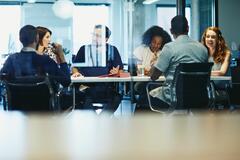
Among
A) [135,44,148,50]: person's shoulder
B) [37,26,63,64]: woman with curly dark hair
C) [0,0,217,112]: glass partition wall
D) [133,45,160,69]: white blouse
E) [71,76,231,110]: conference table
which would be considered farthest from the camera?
[0,0,217,112]: glass partition wall

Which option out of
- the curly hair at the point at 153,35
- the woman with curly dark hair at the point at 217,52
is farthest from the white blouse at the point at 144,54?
the woman with curly dark hair at the point at 217,52

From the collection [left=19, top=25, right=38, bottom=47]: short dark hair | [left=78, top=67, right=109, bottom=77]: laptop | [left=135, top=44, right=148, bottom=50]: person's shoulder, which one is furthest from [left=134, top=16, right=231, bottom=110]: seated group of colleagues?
[left=19, top=25, right=38, bottom=47]: short dark hair

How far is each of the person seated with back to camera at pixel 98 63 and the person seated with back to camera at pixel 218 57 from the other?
724 mm

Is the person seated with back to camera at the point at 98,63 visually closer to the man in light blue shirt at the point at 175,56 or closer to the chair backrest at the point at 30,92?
the chair backrest at the point at 30,92

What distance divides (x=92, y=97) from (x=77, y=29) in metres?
2.85

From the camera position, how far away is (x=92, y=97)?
13.8ft

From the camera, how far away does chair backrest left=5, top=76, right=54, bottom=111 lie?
3.25 m

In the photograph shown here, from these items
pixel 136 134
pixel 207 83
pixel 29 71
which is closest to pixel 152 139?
pixel 136 134

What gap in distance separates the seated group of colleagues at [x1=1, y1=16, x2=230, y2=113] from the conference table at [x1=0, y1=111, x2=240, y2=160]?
2794 mm

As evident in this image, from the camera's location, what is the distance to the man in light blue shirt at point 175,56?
3174mm

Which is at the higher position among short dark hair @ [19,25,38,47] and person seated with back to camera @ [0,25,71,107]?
short dark hair @ [19,25,38,47]

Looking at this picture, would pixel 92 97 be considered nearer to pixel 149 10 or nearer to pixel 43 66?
pixel 43 66

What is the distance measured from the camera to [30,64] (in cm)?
334

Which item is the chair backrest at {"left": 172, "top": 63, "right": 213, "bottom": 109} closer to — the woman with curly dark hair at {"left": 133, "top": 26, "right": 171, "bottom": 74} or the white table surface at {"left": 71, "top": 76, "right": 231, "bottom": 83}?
the white table surface at {"left": 71, "top": 76, "right": 231, "bottom": 83}
